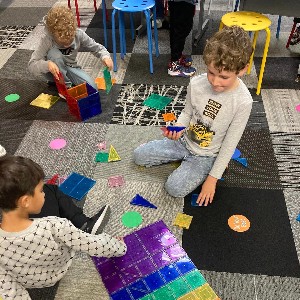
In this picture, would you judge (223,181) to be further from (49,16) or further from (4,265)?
(49,16)

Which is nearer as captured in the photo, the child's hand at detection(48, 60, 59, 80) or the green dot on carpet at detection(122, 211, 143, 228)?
the green dot on carpet at detection(122, 211, 143, 228)

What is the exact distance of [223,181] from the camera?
1877 mm

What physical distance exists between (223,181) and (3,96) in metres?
1.59

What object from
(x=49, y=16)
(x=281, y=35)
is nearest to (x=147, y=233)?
(x=49, y=16)

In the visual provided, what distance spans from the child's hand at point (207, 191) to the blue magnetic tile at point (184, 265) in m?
0.33

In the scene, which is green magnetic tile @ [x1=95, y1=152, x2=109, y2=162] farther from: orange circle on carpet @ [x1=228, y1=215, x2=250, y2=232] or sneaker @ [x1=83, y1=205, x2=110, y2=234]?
orange circle on carpet @ [x1=228, y1=215, x2=250, y2=232]

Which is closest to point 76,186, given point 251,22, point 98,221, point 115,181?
point 115,181

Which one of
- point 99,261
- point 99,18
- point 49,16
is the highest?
point 49,16

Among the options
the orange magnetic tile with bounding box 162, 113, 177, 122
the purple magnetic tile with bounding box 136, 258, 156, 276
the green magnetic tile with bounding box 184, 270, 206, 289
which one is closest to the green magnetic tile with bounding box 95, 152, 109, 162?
the orange magnetic tile with bounding box 162, 113, 177, 122

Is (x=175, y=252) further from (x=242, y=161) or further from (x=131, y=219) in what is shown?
(x=242, y=161)

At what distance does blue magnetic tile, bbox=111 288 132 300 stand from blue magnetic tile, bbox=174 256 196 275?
228mm

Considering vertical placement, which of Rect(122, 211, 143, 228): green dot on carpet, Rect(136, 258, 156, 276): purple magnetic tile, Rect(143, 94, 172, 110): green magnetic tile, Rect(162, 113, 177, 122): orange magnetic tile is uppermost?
Rect(143, 94, 172, 110): green magnetic tile

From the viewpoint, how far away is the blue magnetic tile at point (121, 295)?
4.55ft

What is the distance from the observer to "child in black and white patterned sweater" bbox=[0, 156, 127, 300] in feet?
3.42
